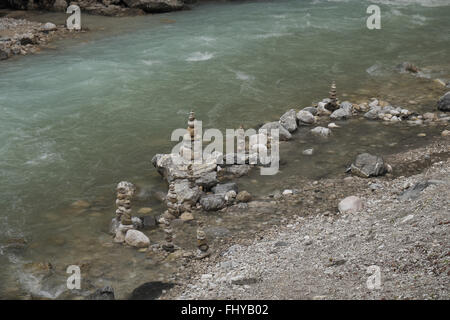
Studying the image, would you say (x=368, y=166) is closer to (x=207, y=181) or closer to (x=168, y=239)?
(x=207, y=181)

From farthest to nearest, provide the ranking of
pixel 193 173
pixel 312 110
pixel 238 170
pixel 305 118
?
1. pixel 312 110
2. pixel 305 118
3. pixel 238 170
4. pixel 193 173

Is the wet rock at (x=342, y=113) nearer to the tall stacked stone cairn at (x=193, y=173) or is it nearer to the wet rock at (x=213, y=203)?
the tall stacked stone cairn at (x=193, y=173)

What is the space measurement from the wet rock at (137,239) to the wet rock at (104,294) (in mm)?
1400

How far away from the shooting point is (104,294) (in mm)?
8273

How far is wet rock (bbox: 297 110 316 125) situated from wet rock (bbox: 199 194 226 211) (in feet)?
15.7

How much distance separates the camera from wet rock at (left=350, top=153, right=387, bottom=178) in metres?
11.5

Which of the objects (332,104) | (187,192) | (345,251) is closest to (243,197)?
(187,192)

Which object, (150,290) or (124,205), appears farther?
(124,205)

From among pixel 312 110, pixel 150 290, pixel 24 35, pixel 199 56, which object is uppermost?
pixel 24 35

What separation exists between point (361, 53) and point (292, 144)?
9.12 m

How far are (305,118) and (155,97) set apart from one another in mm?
5028

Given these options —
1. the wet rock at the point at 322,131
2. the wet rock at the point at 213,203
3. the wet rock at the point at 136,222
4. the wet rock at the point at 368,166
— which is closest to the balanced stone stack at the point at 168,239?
the wet rock at the point at 136,222

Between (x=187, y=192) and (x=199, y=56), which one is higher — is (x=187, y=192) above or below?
below

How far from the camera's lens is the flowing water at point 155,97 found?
10.4 m
